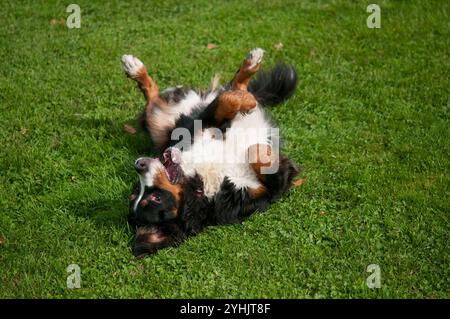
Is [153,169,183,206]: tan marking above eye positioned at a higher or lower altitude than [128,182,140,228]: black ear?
higher

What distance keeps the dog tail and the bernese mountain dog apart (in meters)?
0.45

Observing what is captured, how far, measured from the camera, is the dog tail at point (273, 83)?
5621 millimetres

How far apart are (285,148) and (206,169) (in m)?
1.15

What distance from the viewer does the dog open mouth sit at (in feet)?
14.4

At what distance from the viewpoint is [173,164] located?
4.46 meters

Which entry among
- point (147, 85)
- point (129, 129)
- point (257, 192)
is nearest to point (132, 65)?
point (147, 85)

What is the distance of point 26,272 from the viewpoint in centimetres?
418

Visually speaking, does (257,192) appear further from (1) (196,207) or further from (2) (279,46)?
(2) (279,46)

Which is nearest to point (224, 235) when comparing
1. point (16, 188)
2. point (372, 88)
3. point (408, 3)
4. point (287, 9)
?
point (16, 188)

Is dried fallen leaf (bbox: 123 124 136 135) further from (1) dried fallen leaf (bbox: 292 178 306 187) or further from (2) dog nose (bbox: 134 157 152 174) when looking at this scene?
(1) dried fallen leaf (bbox: 292 178 306 187)

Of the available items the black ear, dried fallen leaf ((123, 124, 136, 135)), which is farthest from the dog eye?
dried fallen leaf ((123, 124, 136, 135))

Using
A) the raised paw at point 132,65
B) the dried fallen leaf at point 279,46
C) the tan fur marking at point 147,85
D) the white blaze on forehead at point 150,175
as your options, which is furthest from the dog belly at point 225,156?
the dried fallen leaf at point 279,46

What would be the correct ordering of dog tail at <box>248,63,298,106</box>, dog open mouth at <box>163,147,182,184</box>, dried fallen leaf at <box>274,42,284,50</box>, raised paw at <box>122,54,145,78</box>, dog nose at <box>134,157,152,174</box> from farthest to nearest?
dried fallen leaf at <box>274,42,284,50</box> < dog tail at <box>248,63,298,106</box> < raised paw at <box>122,54,145,78</box> < dog open mouth at <box>163,147,182,184</box> < dog nose at <box>134,157,152,174</box>

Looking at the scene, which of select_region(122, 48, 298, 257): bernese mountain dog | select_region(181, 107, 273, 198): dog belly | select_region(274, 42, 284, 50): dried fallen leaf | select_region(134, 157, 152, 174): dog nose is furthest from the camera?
select_region(274, 42, 284, 50): dried fallen leaf
